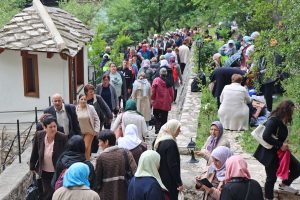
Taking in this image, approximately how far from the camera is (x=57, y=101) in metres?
8.80

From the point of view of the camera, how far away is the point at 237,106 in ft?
37.9

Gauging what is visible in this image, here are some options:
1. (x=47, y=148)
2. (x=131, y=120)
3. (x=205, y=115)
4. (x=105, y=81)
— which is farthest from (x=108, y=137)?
(x=205, y=115)

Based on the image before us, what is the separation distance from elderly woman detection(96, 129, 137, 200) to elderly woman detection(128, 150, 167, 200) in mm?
694

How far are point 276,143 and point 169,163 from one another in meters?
1.59

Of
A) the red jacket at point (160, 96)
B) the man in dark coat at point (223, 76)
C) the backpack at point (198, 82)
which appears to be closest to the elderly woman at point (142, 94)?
the red jacket at point (160, 96)

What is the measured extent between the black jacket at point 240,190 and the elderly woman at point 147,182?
765mm

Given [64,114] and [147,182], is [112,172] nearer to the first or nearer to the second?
[147,182]

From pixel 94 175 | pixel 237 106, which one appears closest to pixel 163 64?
pixel 237 106

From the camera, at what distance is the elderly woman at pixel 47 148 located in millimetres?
7910

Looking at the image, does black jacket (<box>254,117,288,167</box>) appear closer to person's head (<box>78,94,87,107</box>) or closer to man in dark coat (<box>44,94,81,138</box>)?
man in dark coat (<box>44,94,81,138</box>)

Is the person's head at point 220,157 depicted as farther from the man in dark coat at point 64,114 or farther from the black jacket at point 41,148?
the man in dark coat at point 64,114

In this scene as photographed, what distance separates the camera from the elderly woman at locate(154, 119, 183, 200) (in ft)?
24.0

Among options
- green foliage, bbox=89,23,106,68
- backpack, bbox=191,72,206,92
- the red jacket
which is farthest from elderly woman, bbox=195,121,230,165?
green foliage, bbox=89,23,106,68

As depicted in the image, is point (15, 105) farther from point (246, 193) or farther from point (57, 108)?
point (246, 193)
